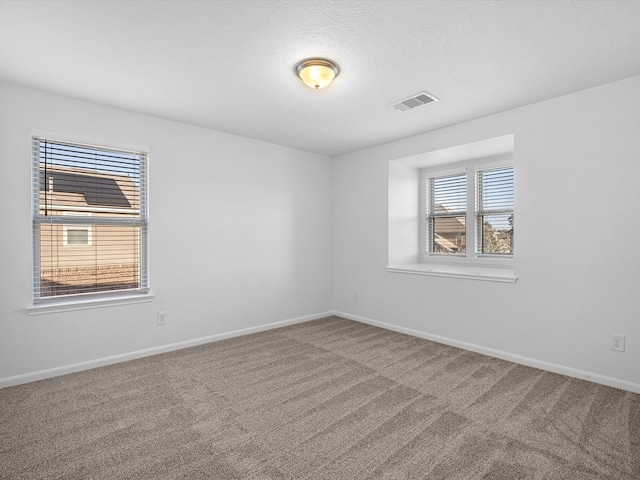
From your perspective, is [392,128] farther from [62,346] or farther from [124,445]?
[62,346]

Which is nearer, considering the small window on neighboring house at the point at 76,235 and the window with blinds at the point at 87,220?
the window with blinds at the point at 87,220

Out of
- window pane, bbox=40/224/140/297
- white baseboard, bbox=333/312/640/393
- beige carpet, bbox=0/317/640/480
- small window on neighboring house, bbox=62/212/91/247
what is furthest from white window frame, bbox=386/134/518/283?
small window on neighboring house, bbox=62/212/91/247

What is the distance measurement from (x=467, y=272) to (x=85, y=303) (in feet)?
13.2

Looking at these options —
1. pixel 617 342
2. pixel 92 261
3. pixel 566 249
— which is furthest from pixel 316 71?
pixel 617 342

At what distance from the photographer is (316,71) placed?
2.46 meters

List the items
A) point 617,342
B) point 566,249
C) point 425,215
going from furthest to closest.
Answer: point 425,215 < point 566,249 < point 617,342

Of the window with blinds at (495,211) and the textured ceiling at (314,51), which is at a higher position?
the textured ceiling at (314,51)

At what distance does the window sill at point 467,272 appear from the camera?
3.48 metres

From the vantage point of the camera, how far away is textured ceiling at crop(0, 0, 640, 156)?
6.31 ft

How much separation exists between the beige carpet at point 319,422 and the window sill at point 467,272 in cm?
85

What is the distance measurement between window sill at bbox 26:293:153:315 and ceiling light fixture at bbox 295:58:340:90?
2.72 m

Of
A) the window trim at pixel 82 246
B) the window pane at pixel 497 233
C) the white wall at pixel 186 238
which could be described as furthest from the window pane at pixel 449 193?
the window trim at pixel 82 246

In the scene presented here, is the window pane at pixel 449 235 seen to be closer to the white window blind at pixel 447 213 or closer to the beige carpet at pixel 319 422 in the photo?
the white window blind at pixel 447 213

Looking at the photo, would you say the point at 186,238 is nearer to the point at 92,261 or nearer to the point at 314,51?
the point at 92,261
